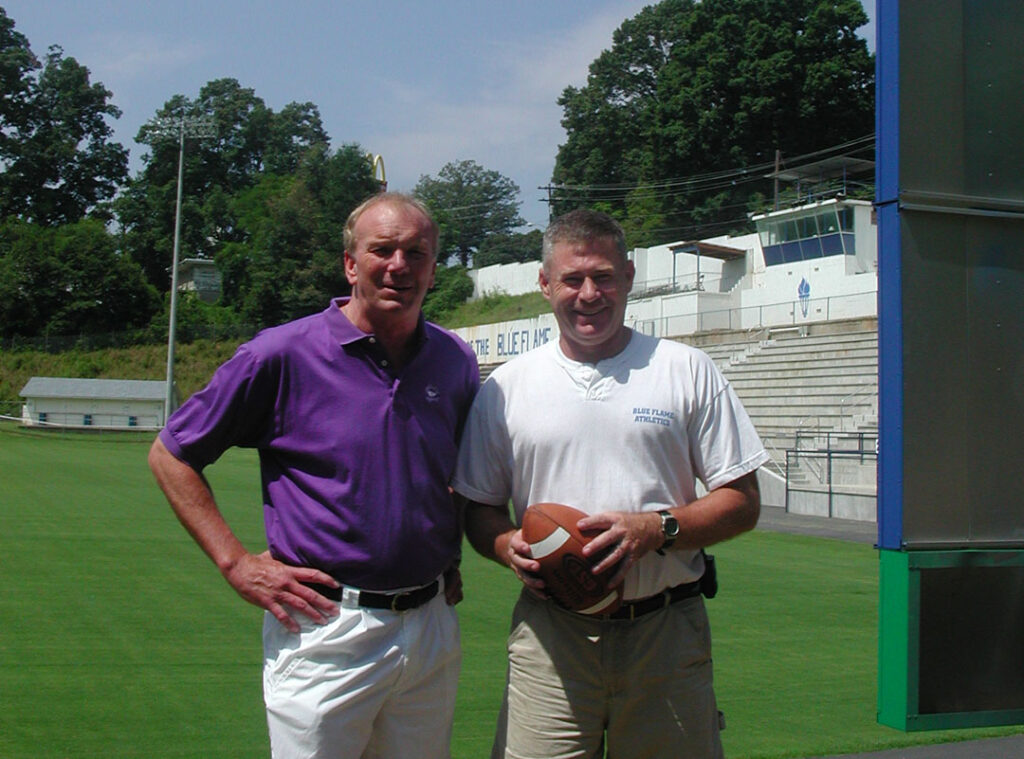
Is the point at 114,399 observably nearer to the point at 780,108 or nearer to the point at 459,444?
the point at 780,108

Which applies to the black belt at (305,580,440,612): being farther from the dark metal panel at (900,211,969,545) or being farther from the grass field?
the grass field

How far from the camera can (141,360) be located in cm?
5966

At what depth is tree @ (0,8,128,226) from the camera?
79.8 m

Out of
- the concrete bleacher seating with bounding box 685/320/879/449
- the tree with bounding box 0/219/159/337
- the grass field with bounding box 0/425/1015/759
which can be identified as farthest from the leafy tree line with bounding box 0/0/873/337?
the grass field with bounding box 0/425/1015/759

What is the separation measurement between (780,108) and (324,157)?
3142 centimetres

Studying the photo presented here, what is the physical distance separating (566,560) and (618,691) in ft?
1.53

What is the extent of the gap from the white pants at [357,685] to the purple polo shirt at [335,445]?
13cm

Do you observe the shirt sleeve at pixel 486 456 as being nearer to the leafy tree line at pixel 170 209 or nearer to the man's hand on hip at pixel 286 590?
the man's hand on hip at pixel 286 590

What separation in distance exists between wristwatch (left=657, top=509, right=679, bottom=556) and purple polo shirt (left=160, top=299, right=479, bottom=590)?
2.17ft

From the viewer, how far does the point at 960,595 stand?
12.0 ft

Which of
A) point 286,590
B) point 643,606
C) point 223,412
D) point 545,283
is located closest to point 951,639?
point 643,606

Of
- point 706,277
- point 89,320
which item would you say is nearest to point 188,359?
point 89,320

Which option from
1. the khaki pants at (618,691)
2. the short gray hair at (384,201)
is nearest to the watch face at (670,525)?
the khaki pants at (618,691)

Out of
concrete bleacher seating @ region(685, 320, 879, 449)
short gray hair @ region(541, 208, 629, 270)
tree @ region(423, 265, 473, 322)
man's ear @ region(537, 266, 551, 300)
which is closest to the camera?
short gray hair @ region(541, 208, 629, 270)
